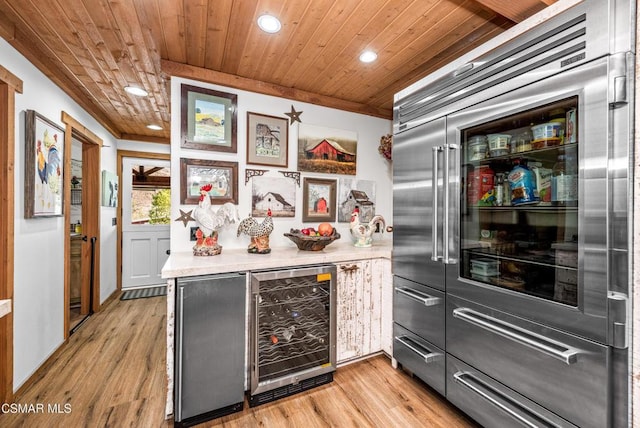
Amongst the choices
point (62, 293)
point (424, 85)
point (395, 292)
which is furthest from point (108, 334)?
point (424, 85)

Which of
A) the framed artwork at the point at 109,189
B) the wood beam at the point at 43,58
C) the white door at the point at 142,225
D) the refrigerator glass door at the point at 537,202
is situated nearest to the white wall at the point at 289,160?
the wood beam at the point at 43,58

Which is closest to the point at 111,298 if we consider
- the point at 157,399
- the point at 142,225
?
the point at 142,225

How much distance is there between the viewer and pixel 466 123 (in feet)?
5.42

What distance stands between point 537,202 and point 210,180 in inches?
90.3

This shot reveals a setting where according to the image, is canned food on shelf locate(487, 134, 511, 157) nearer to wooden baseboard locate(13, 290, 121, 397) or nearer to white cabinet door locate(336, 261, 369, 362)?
white cabinet door locate(336, 261, 369, 362)

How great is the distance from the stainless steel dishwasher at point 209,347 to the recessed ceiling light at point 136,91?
2.12m

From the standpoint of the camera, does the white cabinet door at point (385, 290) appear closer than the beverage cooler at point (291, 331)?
No

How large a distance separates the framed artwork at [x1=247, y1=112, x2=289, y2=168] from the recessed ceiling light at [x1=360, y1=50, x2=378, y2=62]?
0.91 metres

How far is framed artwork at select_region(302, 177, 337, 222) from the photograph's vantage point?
2.83 metres

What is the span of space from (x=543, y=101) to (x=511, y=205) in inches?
21.4

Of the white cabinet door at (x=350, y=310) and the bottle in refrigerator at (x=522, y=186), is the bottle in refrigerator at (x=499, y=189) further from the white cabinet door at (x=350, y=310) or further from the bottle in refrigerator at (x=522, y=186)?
the white cabinet door at (x=350, y=310)

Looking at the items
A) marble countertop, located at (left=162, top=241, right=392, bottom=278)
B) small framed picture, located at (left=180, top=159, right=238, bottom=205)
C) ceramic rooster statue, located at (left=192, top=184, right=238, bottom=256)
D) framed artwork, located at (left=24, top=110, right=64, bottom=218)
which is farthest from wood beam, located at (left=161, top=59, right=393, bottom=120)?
marble countertop, located at (left=162, top=241, right=392, bottom=278)

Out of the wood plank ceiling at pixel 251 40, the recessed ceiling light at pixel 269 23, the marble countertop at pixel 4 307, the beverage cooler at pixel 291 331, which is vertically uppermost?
the wood plank ceiling at pixel 251 40

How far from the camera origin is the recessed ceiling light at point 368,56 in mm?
2107
